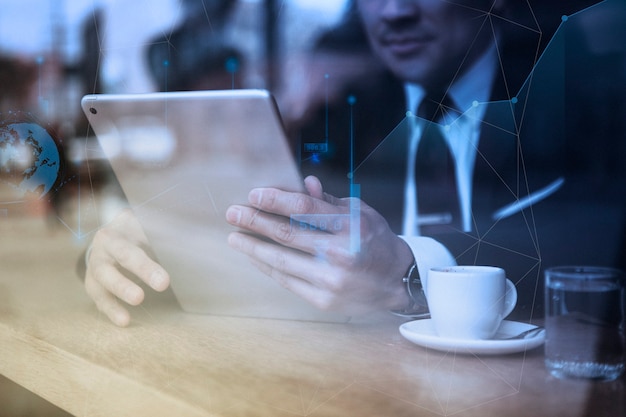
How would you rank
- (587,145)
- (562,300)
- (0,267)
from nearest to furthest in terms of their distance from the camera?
(562,300), (587,145), (0,267)

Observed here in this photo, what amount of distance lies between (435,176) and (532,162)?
0.31ft

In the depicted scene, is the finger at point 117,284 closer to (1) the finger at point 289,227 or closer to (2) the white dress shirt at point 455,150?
(1) the finger at point 289,227

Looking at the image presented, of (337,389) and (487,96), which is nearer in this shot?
(337,389)

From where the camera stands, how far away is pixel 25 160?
2.23 feet

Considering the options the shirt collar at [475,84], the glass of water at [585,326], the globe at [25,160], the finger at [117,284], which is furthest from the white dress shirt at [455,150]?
the globe at [25,160]

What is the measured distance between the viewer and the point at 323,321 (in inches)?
20.0

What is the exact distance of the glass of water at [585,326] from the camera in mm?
334

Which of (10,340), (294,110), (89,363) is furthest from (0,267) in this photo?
(294,110)

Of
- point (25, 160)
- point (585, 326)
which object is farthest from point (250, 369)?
point (25, 160)

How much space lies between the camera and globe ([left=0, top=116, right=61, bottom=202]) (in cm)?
66

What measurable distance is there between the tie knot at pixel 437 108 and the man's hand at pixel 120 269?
28 cm

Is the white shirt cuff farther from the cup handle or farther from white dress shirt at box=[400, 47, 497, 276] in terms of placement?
the cup handle

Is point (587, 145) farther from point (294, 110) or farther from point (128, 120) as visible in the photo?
point (128, 120)

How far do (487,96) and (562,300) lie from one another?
0.20 metres
